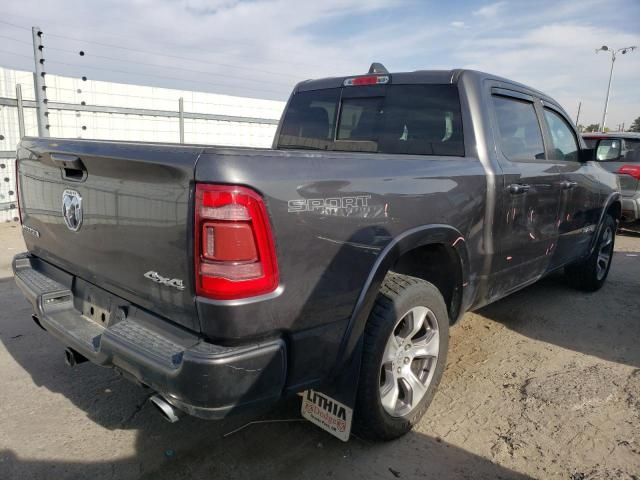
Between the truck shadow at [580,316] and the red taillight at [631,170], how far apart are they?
2980 mm

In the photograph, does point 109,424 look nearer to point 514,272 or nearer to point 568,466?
point 568,466

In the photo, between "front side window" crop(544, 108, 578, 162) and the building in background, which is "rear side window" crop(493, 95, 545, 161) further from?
the building in background

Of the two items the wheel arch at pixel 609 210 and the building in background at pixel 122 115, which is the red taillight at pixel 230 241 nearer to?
the wheel arch at pixel 609 210

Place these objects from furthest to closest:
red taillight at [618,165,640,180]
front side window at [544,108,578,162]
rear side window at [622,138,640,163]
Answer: rear side window at [622,138,640,163]
red taillight at [618,165,640,180]
front side window at [544,108,578,162]

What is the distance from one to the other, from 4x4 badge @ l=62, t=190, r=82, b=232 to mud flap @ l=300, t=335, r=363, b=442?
1394 millimetres

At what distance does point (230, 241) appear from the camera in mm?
1781

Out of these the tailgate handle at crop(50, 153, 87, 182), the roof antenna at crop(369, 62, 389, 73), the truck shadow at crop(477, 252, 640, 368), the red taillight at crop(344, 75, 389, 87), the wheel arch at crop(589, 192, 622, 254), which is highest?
the roof antenna at crop(369, 62, 389, 73)

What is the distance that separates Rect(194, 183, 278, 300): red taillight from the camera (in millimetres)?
1762

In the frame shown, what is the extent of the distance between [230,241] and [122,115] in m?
8.75

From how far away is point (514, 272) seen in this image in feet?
11.6

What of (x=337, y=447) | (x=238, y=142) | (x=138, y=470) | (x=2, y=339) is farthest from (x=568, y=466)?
(x=238, y=142)

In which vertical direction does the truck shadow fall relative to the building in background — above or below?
below

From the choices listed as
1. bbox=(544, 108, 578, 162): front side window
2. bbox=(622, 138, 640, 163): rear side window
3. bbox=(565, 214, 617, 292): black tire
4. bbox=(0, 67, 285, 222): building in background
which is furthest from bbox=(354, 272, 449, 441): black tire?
bbox=(0, 67, 285, 222): building in background

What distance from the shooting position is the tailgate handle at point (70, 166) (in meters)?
2.29
